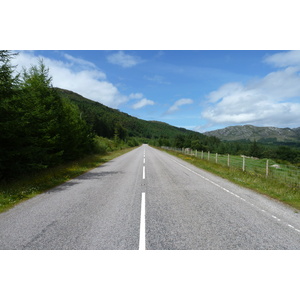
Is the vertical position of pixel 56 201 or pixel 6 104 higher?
pixel 6 104

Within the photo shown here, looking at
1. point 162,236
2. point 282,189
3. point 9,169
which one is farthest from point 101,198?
point 282,189

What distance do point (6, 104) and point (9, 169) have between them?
3.32 m

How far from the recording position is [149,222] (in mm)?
4617

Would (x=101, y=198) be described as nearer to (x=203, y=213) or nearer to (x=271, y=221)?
(x=203, y=213)

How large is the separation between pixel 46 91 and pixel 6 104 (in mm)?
6383

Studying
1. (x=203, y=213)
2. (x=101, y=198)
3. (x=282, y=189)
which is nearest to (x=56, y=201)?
(x=101, y=198)

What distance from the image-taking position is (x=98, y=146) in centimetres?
3297

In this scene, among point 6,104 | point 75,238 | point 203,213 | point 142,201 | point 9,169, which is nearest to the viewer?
point 75,238

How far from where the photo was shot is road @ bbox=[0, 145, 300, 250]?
362 centimetres

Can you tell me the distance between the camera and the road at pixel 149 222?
362cm

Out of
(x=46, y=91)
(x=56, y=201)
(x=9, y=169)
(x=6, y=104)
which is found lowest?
(x=56, y=201)

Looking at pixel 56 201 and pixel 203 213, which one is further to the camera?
pixel 56 201
